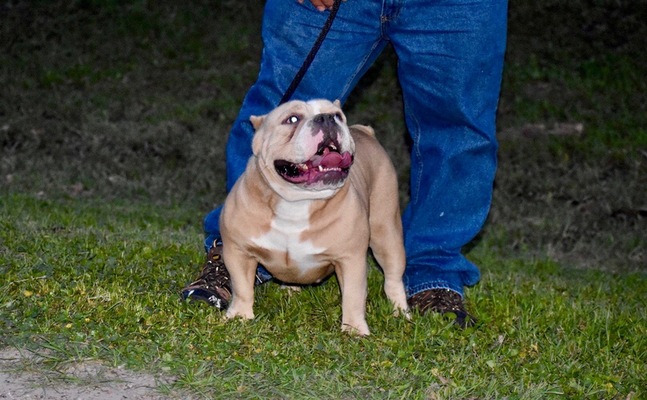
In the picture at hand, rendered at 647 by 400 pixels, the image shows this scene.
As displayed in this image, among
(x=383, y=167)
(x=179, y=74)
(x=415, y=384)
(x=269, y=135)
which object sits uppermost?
(x=269, y=135)

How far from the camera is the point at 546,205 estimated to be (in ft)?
32.5

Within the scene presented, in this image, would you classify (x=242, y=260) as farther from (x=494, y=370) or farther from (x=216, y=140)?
(x=216, y=140)

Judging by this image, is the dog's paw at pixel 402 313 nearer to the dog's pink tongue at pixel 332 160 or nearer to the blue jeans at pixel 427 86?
the blue jeans at pixel 427 86

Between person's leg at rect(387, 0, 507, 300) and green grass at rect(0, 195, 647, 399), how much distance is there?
0.33 meters

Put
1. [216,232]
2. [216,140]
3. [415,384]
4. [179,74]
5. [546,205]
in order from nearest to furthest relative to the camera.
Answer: [415,384] < [216,232] < [546,205] < [216,140] < [179,74]

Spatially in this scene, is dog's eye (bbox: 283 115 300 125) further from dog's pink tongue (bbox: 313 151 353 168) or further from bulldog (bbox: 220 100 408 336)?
dog's pink tongue (bbox: 313 151 353 168)

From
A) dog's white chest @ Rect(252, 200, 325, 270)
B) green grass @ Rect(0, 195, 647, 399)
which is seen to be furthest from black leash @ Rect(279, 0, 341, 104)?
green grass @ Rect(0, 195, 647, 399)

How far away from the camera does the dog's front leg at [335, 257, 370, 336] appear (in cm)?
461

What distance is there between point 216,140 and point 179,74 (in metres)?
2.20

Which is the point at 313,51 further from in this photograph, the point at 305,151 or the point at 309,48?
the point at 305,151

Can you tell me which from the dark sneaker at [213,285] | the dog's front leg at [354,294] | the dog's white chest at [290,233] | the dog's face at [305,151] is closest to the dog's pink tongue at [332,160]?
the dog's face at [305,151]

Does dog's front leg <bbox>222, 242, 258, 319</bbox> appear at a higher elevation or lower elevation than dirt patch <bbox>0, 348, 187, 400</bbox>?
lower

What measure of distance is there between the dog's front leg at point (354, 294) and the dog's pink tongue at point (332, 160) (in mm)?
488

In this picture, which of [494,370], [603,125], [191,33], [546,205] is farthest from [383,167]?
[191,33]
